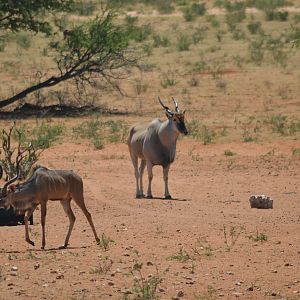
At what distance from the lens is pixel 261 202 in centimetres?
1759

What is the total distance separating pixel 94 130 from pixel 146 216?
10072 millimetres

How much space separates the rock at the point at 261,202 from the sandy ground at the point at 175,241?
0.12 metres

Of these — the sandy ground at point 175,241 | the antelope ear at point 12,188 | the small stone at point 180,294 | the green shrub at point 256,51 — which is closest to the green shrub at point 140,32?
the green shrub at point 256,51

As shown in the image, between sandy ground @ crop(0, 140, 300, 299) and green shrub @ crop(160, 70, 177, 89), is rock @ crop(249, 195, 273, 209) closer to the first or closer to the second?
sandy ground @ crop(0, 140, 300, 299)

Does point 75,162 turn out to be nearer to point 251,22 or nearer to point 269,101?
point 269,101

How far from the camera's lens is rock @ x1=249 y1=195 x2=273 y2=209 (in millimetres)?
17578

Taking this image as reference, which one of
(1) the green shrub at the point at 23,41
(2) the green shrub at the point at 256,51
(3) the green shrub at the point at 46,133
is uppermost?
(1) the green shrub at the point at 23,41

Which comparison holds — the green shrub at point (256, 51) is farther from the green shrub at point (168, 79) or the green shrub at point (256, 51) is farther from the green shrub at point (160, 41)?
the green shrub at point (160, 41)

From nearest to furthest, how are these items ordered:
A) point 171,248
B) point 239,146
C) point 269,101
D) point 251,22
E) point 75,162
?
1. point 171,248
2. point 75,162
3. point 239,146
4. point 269,101
5. point 251,22

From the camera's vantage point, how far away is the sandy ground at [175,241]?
11.9 metres

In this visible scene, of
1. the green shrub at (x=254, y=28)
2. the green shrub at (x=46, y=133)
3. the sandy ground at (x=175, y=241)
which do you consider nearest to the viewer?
the sandy ground at (x=175, y=241)

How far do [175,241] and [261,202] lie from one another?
3.52 m

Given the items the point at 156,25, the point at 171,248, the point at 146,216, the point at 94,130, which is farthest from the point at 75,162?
the point at 156,25

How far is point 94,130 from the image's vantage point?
2672cm
